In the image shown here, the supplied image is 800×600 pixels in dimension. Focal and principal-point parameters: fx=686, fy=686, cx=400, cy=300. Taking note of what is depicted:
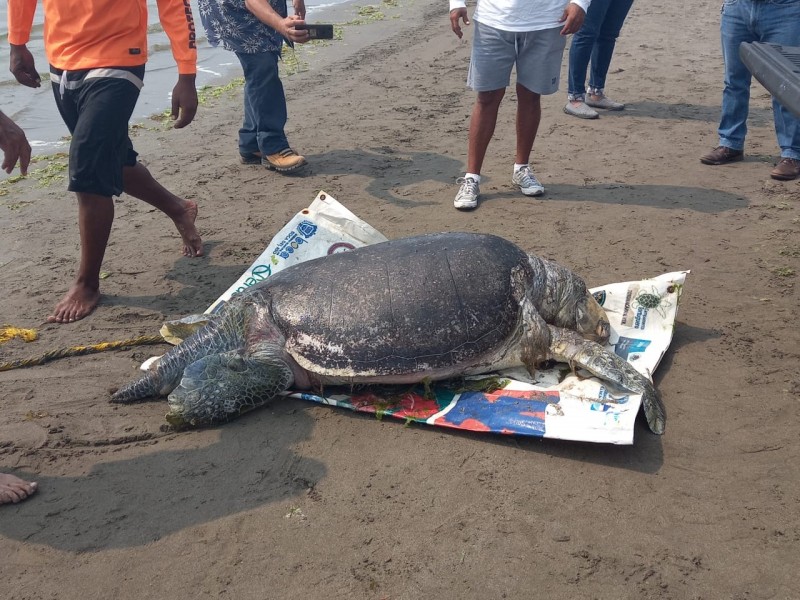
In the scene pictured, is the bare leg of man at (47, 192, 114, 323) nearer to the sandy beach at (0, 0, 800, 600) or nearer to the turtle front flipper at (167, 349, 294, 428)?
the sandy beach at (0, 0, 800, 600)

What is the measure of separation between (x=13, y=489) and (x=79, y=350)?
1.07 metres

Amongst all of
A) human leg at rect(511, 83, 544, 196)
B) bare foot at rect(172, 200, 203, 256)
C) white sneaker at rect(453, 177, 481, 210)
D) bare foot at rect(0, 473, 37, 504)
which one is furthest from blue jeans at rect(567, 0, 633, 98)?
bare foot at rect(0, 473, 37, 504)

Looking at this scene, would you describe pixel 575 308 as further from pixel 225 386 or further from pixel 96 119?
pixel 96 119

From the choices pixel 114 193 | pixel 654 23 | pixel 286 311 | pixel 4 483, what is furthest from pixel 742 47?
pixel 654 23

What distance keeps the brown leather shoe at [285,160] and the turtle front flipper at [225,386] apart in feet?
9.89

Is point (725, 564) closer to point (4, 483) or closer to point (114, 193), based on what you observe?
point (4, 483)

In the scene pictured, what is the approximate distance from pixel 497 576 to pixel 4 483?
193cm

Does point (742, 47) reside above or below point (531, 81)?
above

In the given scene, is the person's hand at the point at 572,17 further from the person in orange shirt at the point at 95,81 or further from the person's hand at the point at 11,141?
the person's hand at the point at 11,141

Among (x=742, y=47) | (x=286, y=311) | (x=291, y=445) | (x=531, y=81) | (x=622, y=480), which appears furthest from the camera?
(x=531, y=81)

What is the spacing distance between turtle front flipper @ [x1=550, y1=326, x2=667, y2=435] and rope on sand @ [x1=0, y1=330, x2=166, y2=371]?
2.11 meters

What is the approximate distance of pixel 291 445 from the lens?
295 centimetres

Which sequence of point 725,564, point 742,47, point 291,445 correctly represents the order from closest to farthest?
point 725,564 → point 291,445 → point 742,47

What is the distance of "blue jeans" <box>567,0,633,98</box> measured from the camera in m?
6.49
